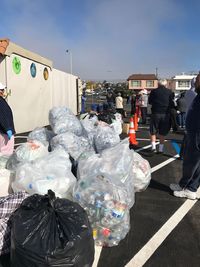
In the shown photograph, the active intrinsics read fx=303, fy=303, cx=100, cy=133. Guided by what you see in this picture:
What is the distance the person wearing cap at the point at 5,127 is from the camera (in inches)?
185

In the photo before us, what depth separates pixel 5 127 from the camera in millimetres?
4734

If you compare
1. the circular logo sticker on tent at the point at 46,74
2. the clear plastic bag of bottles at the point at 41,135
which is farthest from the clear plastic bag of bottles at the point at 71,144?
the circular logo sticker on tent at the point at 46,74

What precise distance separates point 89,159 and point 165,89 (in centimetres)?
344

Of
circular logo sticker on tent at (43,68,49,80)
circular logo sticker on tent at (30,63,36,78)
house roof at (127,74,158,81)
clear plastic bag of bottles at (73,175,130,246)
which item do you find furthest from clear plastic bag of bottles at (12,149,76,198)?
house roof at (127,74,158,81)

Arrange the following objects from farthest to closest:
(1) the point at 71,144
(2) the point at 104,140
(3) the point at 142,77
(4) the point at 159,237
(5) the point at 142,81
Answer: (3) the point at 142,77
(5) the point at 142,81
(2) the point at 104,140
(1) the point at 71,144
(4) the point at 159,237

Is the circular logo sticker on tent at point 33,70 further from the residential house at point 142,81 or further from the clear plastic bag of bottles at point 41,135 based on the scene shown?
the residential house at point 142,81

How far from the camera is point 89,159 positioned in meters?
4.12

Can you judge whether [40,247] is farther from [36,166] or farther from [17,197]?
[36,166]

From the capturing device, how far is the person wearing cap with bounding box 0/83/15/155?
185 inches

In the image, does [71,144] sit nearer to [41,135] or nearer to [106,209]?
[41,135]

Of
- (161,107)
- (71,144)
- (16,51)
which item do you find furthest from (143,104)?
(71,144)

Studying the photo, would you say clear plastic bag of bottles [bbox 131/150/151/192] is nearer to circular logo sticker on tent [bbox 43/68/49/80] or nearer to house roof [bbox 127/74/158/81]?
circular logo sticker on tent [bbox 43/68/49/80]

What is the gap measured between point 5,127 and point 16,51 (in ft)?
21.3

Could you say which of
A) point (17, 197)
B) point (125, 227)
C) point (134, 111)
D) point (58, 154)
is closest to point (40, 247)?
point (17, 197)
